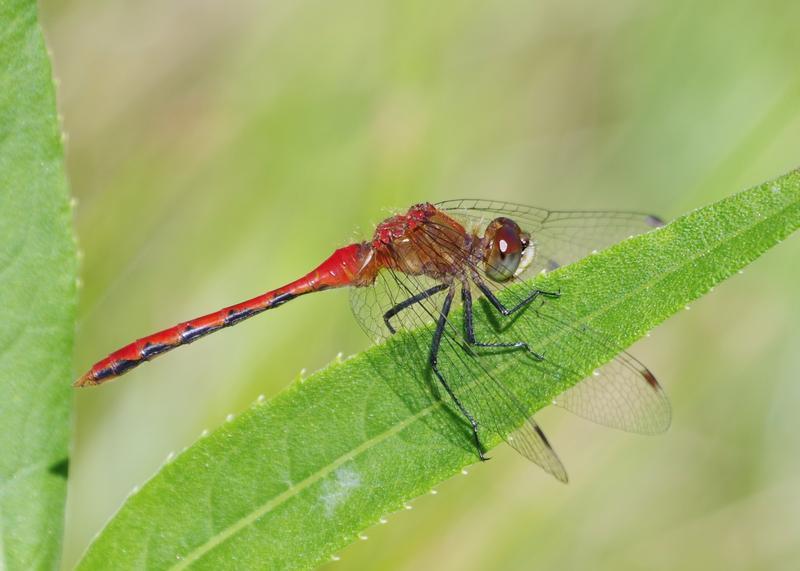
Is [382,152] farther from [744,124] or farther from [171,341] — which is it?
[744,124]

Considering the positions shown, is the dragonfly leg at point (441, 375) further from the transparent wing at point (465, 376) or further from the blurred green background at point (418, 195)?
the blurred green background at point (418, 195)

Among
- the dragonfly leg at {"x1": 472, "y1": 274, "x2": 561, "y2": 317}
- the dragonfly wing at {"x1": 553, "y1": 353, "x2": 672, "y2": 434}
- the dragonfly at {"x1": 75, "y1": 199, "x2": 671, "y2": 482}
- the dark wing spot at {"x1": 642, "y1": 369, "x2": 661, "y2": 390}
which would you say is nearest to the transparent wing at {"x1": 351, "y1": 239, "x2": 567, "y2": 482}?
the dragonfly at {"x1": 75, "y1": 199, "x2": 671, "y2": 482}

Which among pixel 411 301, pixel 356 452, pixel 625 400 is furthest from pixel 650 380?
pixel 356 452

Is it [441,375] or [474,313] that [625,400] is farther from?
[441,375]

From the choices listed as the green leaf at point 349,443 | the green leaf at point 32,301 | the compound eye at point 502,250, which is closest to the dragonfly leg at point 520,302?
the green leaf at point 349,443

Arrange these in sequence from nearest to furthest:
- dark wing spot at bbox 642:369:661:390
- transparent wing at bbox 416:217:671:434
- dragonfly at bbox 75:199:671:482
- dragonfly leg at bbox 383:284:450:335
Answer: transparent wing at bbox 416:217:671:434, dragonfly at bbox 75:199:671:482, dark wing spot at bbox 642:369:661:390, dragonfly leg at bbox 383:284:450:335

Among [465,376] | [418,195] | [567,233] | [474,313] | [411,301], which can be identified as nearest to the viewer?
[465,376]

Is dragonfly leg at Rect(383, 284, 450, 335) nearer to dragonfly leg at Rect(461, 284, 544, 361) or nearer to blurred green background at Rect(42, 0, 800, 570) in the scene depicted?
dragonfly leg at Rect(461, 284, 544, 361)
